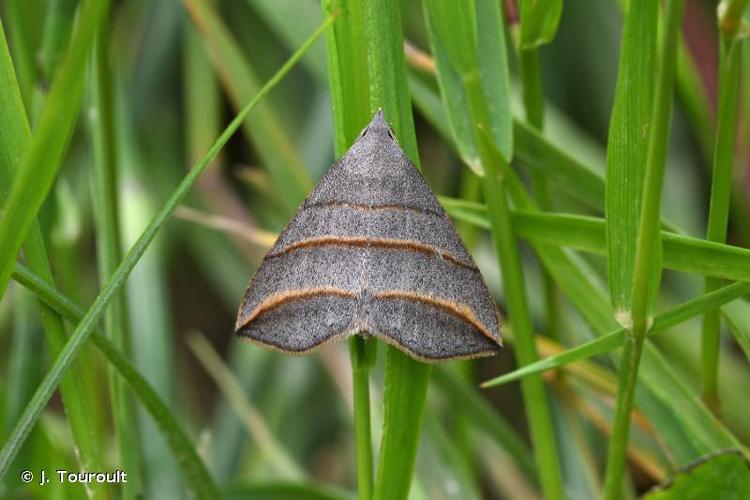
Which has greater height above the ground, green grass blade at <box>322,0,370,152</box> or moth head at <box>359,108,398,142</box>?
green grass blade at <box>322,0,370,152</box>

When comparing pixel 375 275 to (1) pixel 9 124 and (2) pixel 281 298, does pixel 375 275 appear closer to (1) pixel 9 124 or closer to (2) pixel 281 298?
(2) pixel 281 298

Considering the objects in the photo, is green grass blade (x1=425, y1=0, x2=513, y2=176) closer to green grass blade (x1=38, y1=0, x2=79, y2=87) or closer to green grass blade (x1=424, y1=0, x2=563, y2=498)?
green grass blade (x1=424, y1=0, x2=563, y2=498)

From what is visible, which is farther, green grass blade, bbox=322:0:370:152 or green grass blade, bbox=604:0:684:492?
green grass blade, bbox=322:0:370:152

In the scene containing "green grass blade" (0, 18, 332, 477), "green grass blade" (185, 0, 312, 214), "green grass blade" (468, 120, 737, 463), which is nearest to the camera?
"green grass blade" (0, 18, 332, 477)

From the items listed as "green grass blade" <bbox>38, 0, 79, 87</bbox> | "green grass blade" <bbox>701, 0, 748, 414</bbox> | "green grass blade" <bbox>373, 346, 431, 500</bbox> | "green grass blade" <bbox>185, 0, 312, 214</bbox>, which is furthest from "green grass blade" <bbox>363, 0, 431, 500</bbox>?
"green grass blade" <bbox>185, 0, 312, 214</bbox>

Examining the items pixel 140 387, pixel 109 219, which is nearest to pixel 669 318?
pixel 140 387

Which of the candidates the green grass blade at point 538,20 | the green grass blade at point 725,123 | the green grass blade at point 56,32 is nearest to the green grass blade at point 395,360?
the green grass blade at point 538,20

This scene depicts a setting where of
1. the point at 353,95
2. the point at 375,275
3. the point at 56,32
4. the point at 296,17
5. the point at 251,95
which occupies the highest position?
the point at 296,17
